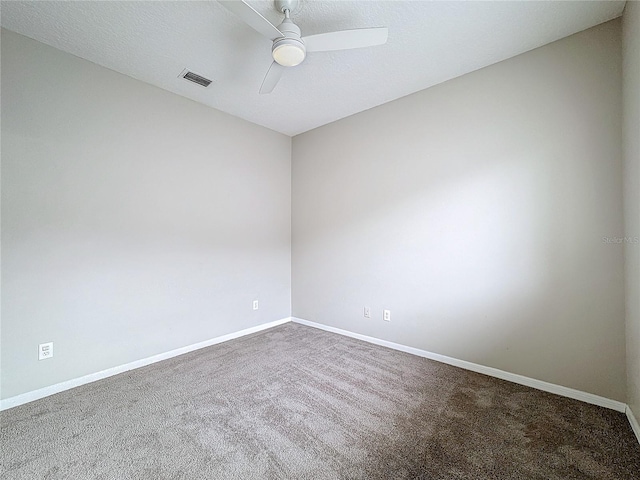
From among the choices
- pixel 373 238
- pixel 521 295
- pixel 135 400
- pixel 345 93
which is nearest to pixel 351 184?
pixel 373 238

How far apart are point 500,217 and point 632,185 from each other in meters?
0.77

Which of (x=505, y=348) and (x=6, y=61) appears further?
(x=505, y=348)

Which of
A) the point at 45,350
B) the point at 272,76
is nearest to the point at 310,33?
the point at 272,76

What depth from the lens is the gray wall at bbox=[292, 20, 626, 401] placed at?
194 cm

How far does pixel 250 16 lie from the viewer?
4.93 feet

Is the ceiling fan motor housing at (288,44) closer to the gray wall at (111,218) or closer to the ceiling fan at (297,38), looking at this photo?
the ceiling fan at (297,38)

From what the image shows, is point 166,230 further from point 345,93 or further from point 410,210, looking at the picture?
point 410,210

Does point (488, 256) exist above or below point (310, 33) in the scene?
Result: below

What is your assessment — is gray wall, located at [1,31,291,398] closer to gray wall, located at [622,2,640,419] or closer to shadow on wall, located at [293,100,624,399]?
shadow on wall, located at [293,100,624,399]

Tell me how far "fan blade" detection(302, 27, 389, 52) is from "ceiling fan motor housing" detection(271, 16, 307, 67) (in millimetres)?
71

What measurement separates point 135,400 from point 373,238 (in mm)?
2591

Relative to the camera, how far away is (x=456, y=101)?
2.58 metres

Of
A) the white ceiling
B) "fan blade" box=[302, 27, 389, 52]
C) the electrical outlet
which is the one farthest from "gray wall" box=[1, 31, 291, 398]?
"fan blade" box=[302, 27, 389, 52]

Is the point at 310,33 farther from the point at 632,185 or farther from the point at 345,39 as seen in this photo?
the point at 632,185
